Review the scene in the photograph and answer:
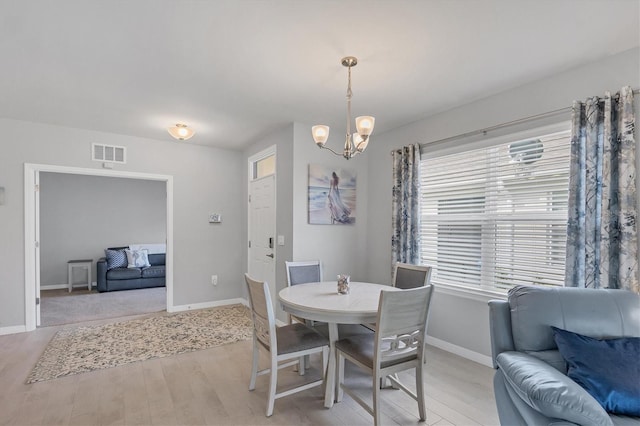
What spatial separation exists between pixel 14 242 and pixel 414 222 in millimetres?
4781

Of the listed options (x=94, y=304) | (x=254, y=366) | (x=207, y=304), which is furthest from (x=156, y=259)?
(x=254, y=366)

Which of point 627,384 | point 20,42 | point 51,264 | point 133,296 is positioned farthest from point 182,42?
point 51,264

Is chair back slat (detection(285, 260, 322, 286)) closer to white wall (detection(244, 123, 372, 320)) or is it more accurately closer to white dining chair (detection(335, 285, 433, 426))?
white wall (detection(244, 123, 372, 320))

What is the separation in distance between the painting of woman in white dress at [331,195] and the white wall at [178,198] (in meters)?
1.82

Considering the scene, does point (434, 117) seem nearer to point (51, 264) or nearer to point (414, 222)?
point (414, 222)

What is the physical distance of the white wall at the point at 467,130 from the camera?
7.61ft

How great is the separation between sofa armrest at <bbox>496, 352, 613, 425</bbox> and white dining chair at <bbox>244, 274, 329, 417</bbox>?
4.10 feet

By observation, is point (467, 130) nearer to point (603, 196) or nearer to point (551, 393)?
point (603, 196)

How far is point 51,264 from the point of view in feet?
21.3

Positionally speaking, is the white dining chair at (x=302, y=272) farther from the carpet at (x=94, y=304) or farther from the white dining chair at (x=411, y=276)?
the carpet at (x=94, y=304)

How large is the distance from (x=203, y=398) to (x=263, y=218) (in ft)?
8.27

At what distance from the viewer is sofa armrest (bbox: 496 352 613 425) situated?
1246mm

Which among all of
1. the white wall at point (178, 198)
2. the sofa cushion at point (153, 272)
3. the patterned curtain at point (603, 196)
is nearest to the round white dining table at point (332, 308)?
the patterned curtain at point (603, 196)

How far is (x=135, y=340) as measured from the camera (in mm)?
3533
